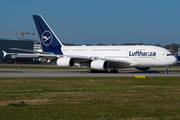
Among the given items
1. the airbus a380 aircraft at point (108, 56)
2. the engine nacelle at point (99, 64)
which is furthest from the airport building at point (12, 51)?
the engine nacelle at point (99, 64)

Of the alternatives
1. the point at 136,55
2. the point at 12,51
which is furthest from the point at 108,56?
the point at 12,51

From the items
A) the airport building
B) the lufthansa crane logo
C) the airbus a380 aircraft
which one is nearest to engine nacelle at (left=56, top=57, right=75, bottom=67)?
the airbus a380 aircraft

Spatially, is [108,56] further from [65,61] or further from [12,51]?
[12,51]

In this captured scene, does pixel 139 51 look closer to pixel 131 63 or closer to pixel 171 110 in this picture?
pixel 131 63

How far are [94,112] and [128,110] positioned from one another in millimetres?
1587

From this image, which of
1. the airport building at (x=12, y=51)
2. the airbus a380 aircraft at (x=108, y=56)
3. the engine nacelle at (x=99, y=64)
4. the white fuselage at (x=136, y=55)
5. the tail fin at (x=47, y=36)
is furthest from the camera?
the airport building at (x=12, y=51)

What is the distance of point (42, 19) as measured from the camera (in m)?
51.1

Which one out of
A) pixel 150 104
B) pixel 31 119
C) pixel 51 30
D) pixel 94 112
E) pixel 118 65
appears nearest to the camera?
pixel 31 119

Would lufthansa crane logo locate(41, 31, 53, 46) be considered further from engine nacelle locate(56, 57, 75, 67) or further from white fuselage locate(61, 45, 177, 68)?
engine nacelle locate(56, 57, 75, 67)

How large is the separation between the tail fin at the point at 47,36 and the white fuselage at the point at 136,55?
20.8ft

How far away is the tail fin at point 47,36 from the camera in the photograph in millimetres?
51000

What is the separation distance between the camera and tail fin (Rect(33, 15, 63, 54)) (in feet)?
167

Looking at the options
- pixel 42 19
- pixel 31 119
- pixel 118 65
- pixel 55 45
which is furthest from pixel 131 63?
pixel 31 119

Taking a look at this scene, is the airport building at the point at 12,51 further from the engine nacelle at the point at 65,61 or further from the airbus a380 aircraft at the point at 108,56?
the engine nacelle at the point at 65,61
